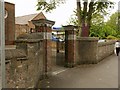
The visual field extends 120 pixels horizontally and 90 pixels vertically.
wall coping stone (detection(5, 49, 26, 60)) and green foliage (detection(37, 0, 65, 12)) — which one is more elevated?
green foliage (detection(37, 0, 65, 12))

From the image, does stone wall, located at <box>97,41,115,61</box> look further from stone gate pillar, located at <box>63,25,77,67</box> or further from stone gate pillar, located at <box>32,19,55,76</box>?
stone gate pillar, located at <box>32,19,55,76</box>

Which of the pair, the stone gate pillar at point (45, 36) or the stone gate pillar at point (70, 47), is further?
the stone gate pillar at point (70, 47)

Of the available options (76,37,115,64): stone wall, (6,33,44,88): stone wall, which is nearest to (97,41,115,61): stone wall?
(76,37,115,64): stone wall

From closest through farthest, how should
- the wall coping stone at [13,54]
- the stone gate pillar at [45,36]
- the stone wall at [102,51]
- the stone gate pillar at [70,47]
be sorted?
the wall coping stone at [13,54] → the stone gate pillar at [45,36] → the stone gate pillar at [70,47] → the stone wall at [102,51]

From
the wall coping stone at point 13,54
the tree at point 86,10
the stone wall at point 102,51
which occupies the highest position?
the tree at point 86,10

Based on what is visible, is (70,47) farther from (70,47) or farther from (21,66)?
(21,66)

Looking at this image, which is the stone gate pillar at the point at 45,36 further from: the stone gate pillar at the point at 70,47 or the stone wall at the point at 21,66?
the stone gate pillar at the point at 70,47

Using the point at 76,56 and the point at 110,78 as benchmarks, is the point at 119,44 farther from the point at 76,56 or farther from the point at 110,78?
the point at 110,78

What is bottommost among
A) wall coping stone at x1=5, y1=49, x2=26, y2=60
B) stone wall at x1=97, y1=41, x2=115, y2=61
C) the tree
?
stone wall at x1=97, y1=41, x2=115, y2=61

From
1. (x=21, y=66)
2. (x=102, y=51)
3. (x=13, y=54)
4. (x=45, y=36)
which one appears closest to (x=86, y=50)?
(x=102, y=51)

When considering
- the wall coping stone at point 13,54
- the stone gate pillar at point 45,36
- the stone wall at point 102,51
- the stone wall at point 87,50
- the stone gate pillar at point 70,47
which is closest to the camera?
the wall coping stone at point 13,54

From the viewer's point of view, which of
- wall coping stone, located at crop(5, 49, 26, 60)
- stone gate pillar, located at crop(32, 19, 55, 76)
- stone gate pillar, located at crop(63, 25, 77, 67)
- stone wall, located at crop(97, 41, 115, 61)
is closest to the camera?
wall coping stone, located at crop(5, 49, 26, 60)

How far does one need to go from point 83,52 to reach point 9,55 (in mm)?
8277

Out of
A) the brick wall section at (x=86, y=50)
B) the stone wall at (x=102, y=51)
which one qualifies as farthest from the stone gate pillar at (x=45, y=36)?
the stone wall at (x=102, y=51)
